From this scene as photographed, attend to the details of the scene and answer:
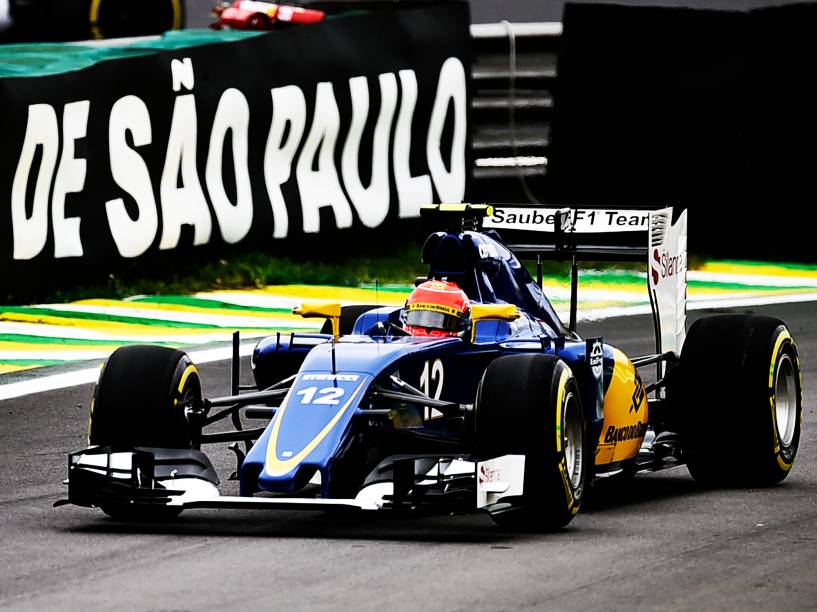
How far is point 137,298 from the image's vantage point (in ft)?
55.9

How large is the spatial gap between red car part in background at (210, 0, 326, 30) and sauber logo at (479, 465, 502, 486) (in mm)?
15527

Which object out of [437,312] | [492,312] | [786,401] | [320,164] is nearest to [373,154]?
[320,164]

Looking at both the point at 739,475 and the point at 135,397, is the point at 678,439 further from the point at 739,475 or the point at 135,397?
the point at 135,397

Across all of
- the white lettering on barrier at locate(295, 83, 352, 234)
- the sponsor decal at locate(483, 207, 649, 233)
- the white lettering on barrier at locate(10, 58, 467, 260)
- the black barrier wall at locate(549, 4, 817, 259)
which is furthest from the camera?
the black barrier wall at locate(549, 4, 817, 259)

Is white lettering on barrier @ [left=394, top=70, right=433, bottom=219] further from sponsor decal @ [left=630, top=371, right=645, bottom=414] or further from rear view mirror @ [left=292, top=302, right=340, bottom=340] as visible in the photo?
rear view mirror @ [left=292, top=302, right=340, bottom=340]

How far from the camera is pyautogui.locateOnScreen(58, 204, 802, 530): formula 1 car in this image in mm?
8359

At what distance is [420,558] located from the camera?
790 cm

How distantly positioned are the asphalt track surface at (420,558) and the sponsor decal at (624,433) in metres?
0.31

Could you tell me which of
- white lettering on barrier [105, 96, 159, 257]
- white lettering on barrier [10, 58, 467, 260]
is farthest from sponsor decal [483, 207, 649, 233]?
white lettering on barrier [105, 96, 159, 257]

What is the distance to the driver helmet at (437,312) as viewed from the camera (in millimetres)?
9406

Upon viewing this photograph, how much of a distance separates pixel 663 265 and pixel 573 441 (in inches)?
79.2

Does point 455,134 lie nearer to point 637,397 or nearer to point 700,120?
point 700,120

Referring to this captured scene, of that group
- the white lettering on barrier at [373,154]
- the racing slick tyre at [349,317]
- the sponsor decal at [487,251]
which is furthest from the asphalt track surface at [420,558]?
the white lettering on barrier at [373,154]

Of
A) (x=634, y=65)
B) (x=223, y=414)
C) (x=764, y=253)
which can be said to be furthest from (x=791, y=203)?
(x=223, y=414)
